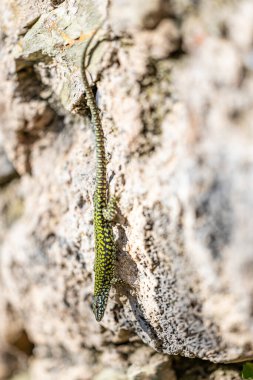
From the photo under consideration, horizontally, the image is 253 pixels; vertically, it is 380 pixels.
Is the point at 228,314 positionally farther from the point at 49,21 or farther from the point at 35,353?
the point at 35,353

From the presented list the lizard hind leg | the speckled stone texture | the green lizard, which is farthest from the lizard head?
the lizard hind leg

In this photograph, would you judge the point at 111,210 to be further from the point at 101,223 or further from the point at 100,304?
the point at 100,304

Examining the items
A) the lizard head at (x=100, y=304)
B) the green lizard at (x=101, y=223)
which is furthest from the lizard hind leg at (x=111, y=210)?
the lizard head at (x=100, y=304)

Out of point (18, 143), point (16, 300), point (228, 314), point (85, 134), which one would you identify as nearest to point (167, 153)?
point (228, 314)

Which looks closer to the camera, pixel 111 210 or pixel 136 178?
pixel 136 178

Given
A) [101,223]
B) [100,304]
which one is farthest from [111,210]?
[100,304]

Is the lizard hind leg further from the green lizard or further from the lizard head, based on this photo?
the lizard head

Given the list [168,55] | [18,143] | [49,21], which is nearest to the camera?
[168,55]
